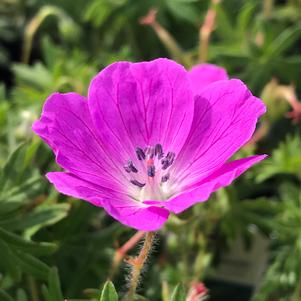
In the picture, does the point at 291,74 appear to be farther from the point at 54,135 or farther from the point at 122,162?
the point at 54,135

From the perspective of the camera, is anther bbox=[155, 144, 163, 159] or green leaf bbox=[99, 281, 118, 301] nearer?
green leaf bbox=[99, 281, 118, 301]

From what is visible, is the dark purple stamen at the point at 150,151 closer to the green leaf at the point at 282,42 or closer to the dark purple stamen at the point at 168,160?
the dark purple stamen at the point at 168,160

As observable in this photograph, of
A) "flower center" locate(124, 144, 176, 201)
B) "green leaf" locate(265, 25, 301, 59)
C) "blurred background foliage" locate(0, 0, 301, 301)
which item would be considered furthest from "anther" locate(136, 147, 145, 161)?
"green leaf" locate(265, 25, 301, 59)

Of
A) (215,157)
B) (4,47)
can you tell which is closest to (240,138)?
(215,157)

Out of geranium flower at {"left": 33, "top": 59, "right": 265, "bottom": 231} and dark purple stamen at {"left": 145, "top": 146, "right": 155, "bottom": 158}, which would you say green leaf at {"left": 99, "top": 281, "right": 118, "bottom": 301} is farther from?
dark purple stamen at {"left": 145, "top": 146, "right": 155, "bottom": 158}

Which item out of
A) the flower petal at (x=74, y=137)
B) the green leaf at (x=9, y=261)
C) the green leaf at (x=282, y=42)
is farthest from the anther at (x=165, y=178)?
the green leaf at (x=282, y=42)

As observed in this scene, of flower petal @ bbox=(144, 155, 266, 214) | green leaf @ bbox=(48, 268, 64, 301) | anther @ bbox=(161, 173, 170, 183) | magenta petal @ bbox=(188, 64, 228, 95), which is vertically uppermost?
magenta petal @ bbox=(188, 64, 228, 95)
